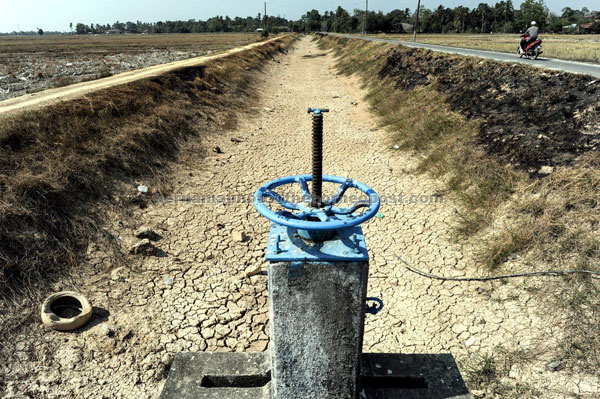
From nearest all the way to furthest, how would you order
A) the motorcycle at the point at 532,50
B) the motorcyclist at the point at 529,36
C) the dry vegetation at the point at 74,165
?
the dry vegetation at the point at 74,165 < the motorcycle at the point at 532,50 < the motorcyclist at the point at 529,36

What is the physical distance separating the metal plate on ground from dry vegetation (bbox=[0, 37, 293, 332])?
134 inches

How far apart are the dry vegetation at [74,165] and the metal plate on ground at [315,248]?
3402mm

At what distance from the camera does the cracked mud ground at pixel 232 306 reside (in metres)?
3.36

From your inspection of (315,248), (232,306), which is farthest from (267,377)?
(232,306)

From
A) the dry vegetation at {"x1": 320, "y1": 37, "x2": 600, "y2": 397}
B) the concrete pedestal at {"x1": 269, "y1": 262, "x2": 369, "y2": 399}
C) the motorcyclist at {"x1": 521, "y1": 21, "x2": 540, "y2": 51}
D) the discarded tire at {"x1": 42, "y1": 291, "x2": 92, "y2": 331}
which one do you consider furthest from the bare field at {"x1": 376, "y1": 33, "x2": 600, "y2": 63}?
the discarded tire at {"x1": 42, "y1": 291, "x2": 92, "y2": 331}

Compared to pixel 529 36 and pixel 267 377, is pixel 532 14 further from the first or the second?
pixel 267 377

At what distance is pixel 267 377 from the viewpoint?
2.57m

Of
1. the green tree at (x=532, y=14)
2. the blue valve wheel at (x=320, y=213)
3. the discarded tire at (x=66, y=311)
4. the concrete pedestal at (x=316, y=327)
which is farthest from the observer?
the green tree at (x=532, y=14)

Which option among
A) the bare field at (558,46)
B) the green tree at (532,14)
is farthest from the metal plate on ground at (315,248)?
the green tree at (532,14)

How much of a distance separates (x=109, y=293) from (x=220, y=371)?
2423 mm

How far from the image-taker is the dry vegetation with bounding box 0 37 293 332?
13.9 ft

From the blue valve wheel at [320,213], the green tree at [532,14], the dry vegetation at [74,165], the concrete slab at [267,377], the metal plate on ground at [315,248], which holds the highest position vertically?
the green tree at [532,14]

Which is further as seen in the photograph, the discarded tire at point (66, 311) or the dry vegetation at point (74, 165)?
the dry vegetation at point (74, 165)

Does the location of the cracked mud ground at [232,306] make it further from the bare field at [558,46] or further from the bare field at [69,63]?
the bare field at [558,46]
